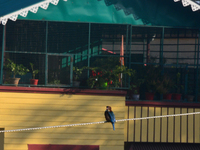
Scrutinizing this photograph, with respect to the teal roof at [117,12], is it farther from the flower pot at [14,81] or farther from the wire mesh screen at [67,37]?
the flower pot at [14,81]

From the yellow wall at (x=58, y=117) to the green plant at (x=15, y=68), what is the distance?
78 centimetres

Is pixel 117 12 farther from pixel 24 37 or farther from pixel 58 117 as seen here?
pixel 58 117

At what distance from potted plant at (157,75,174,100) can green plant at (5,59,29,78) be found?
15.4ft

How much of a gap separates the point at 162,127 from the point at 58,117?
142 inches

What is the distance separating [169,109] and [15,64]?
5496mm

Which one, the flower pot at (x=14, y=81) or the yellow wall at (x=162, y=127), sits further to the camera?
the yellow wall at (x=162, y=127)

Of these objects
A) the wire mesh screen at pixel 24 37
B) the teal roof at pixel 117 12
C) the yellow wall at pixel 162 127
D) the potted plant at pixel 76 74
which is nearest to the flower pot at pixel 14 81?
the wire mesh screen at pixel 24 37

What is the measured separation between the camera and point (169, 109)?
1060 centimetres

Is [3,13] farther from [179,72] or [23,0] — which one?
[179,72]

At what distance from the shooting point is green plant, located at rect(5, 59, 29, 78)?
10.2 meters

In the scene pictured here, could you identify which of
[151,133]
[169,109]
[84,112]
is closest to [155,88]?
[169,109]

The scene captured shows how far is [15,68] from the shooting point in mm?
10227

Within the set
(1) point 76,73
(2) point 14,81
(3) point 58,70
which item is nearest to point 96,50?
(1) point 76,73

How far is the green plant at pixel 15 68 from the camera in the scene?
402 inches
